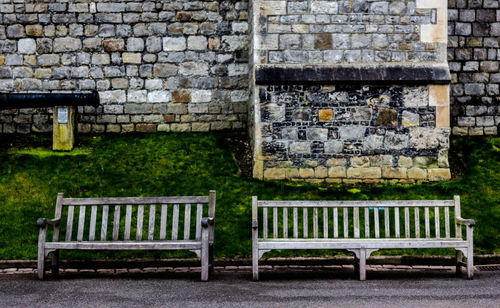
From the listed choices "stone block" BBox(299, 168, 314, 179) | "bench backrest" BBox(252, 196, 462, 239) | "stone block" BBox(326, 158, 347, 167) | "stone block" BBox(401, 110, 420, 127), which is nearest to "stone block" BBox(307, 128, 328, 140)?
"stone block" BBox(326, 158, 347, 167)

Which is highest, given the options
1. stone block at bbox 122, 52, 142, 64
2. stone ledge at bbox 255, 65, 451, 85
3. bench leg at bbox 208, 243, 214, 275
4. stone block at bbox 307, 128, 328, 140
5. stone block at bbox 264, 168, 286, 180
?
stone block at bbox 122, 52, 142, 64

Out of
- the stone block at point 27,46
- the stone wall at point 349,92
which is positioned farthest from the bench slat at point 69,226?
the stone block at point 27,46

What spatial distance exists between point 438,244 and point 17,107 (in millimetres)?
7685

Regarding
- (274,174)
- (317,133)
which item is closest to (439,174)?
(317,133)

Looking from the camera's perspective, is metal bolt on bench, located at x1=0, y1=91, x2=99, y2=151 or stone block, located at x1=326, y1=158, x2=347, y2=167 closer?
stone block, located at x1=326, y1=158, x2=347, y2=167

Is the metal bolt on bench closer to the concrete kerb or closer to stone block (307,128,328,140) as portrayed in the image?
the concrete kerb

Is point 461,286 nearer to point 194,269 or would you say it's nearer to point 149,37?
point 194,269

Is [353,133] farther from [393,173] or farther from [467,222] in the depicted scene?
[467,222]

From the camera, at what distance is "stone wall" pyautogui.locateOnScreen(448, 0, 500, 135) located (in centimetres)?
981

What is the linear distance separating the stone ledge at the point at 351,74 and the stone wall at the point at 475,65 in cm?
186

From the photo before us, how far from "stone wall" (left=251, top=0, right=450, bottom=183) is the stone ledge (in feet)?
0.05

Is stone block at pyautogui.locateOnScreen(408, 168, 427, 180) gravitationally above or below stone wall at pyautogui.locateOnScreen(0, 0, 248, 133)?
below

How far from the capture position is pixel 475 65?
9.86 m

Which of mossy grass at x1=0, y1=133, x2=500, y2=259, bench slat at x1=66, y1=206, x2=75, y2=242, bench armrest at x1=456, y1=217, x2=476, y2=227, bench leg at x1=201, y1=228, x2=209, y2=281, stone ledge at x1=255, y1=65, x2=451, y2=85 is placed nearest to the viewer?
bench leg at x1=201, y1=228, x2=209, y2=281
